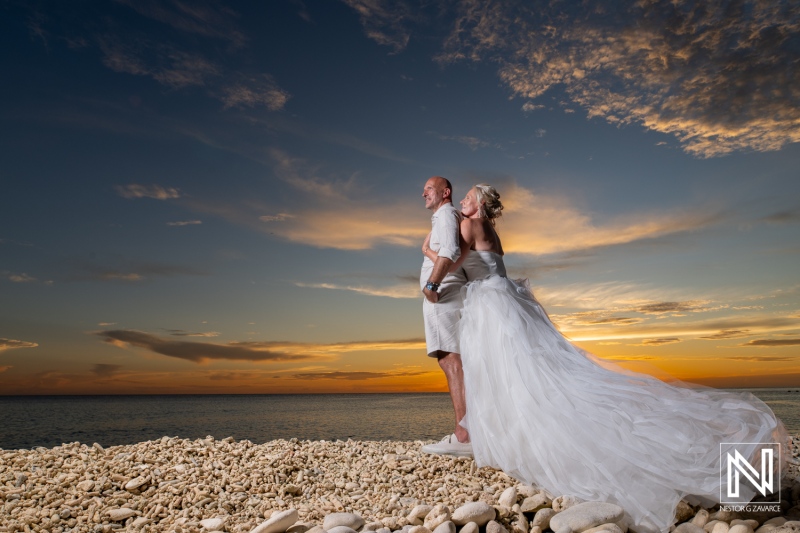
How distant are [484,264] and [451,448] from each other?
1.92 meters

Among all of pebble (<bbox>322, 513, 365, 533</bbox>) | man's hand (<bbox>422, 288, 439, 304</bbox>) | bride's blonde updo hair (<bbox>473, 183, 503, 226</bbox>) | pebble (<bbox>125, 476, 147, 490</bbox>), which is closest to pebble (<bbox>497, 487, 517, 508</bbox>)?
pebble (<bbox>322, 513, 365, 533</bbox>)

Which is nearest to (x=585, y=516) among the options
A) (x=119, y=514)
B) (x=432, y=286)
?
(x=432, y=286)

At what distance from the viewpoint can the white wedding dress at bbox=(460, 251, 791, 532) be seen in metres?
3.97

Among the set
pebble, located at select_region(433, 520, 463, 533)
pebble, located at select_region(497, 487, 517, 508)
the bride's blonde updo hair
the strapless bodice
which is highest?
the bride's blonde updo hair

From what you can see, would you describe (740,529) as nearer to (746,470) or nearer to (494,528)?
(746,470)

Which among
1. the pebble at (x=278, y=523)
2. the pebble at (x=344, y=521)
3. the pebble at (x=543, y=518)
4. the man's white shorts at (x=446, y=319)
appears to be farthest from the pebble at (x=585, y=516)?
the man's white shorts at (x=446, y=319)

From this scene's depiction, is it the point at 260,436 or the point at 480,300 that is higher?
the point at 480,300

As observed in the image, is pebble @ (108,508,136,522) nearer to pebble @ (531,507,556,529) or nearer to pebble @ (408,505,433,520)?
pebble @ (408,505,433,520)

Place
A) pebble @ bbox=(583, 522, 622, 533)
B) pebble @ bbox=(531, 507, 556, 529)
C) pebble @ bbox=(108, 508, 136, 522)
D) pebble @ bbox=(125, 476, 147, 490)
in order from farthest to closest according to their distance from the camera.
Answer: pebble @ bbox=(125, 476, 147, 490) → pebble @ bbox=(108, 508, 136, 522) → pebble @ bbox=(531, 507, 556, 529) → pebble @ bbox=(583, 522, 622, 533)

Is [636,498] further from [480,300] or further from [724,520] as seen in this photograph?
[480,300]

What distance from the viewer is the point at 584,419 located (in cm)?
432

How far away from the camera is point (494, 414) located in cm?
493

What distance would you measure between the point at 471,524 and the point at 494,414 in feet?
4.22

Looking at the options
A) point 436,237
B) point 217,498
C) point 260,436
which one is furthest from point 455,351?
point 260,436
